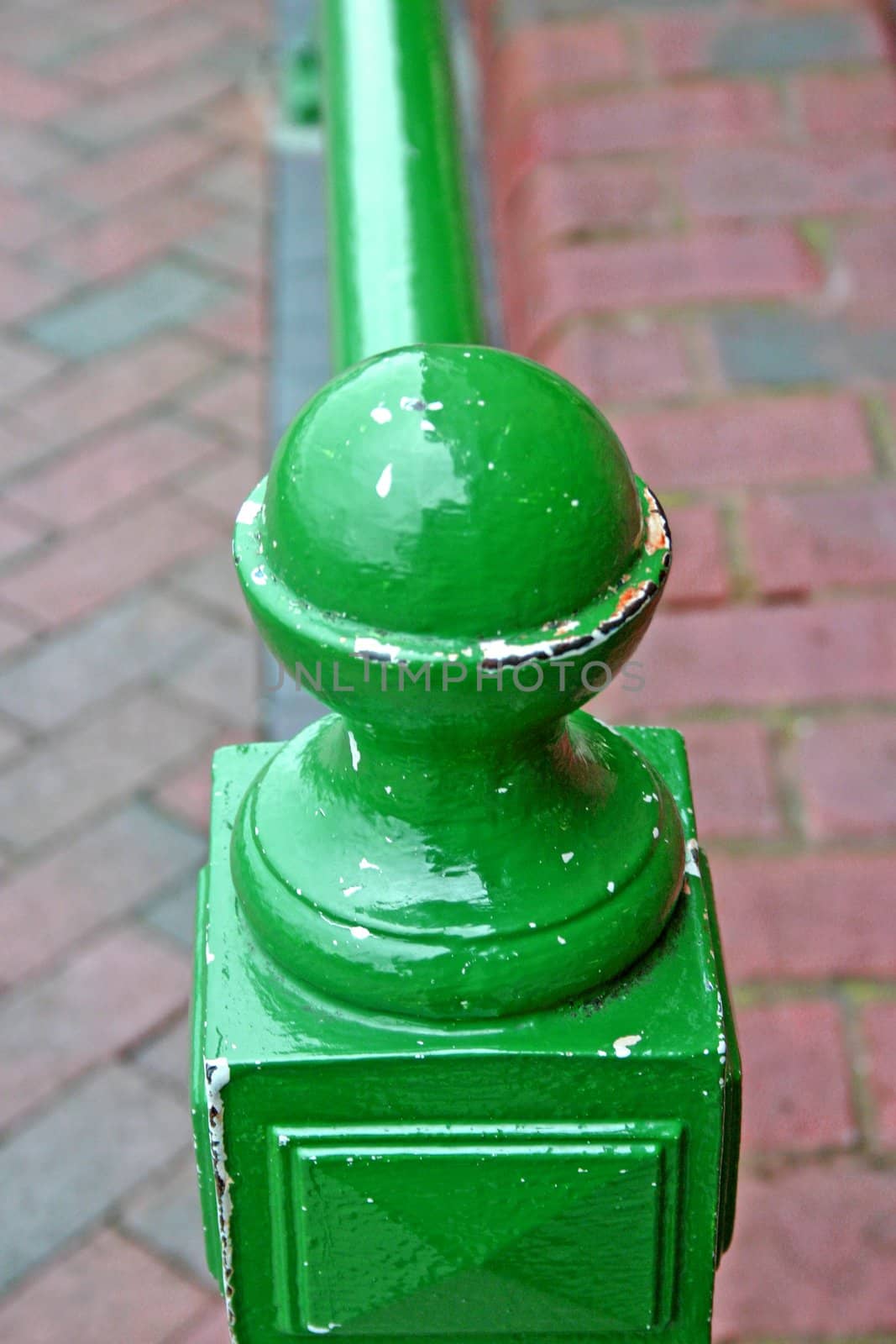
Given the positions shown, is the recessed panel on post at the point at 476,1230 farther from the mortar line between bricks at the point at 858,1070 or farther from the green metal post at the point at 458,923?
the mortar line between bricks at the point at 858,1070

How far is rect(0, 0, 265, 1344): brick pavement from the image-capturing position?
5.85 ft

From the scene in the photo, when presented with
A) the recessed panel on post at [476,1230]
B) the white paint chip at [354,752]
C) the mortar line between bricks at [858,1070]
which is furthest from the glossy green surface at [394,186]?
the mortar line between bricks at [858,1070]

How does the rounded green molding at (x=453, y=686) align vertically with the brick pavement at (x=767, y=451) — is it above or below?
above

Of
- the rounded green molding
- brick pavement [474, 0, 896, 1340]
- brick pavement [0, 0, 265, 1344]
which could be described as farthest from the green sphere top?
brick pavement [0, 0, 265, 1344]

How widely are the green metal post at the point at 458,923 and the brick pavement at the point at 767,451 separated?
0.63 metres

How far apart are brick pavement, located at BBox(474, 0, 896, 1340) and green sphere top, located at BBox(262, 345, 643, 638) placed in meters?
0.83

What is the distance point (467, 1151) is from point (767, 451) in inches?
45.2

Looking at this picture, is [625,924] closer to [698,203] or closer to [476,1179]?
[476,1179]

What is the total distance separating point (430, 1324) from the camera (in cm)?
63

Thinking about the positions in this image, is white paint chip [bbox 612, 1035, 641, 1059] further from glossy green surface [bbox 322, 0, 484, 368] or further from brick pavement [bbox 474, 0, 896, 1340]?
brick pavement [bbox 474, 0, 896, 1340]

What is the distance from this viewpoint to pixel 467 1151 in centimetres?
57

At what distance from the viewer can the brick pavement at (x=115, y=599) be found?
1783mm

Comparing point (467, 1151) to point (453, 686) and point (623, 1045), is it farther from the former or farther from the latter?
point (453, 686)

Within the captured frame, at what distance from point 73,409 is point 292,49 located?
1.23 metres
